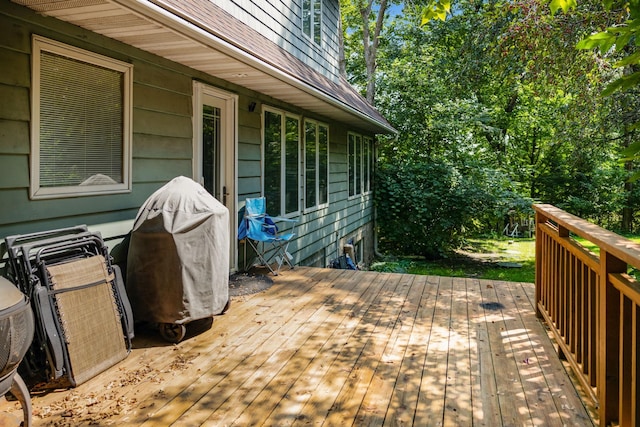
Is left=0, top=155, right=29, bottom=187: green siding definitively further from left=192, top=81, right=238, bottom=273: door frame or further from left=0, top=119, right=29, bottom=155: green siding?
left=192, top=81, right=238, bottom=273: door frame

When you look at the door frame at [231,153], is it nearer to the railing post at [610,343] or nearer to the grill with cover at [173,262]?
the grill with cover at [173,262]

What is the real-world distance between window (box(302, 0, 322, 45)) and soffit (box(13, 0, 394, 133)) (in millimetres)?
2029

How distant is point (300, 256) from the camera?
7359 millimetres

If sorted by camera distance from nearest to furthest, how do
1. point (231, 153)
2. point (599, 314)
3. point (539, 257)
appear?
point (599, 314), point (539, 257), point (231, 153)

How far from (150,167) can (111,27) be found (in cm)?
120

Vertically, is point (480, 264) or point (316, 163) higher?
point (316, 163)

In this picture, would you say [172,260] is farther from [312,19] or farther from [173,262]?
[312,19]

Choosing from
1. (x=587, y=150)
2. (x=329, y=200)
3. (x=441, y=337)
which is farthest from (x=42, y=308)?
(x=587, y=150)

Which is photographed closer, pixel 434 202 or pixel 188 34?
pixel 188 34

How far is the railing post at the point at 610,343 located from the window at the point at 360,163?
26.5 feet

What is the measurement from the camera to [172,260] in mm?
3424

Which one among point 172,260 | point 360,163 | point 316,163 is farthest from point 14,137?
point 360,163

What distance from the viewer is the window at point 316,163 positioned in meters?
7.69

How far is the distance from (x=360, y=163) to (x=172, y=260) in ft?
26.8
